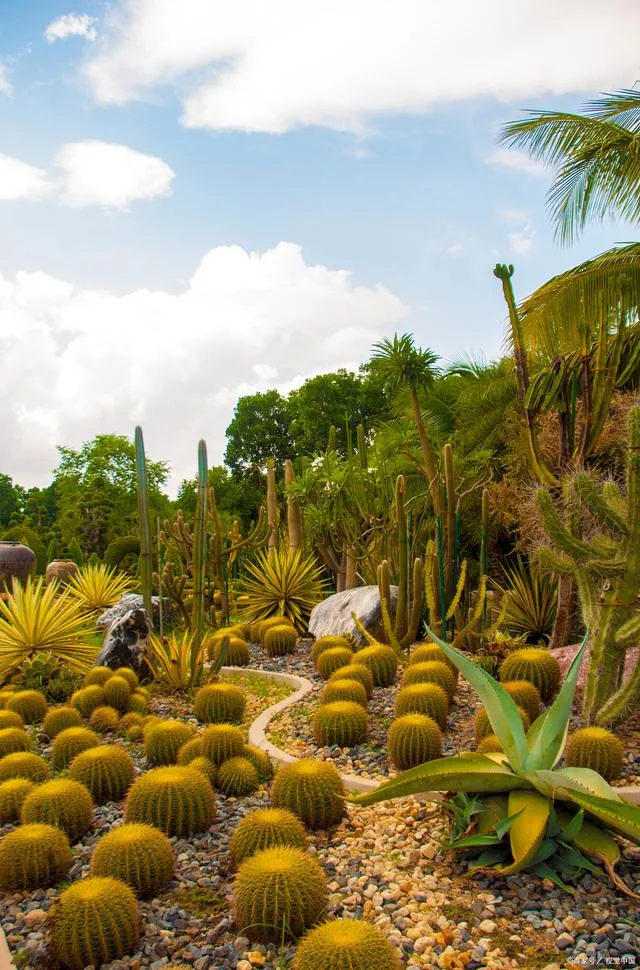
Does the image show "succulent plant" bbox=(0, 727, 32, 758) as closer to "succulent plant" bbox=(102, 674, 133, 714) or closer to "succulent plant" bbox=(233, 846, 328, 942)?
"succulent plant" bbox=(102, 674, 133, 714)

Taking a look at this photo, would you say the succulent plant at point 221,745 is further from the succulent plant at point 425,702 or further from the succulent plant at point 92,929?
the succulent plant at point 92,929

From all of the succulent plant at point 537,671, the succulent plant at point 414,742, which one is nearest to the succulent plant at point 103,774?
the succulent plant at point 414,742

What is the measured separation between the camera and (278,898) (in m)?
3.16

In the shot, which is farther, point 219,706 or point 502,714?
point 219,706

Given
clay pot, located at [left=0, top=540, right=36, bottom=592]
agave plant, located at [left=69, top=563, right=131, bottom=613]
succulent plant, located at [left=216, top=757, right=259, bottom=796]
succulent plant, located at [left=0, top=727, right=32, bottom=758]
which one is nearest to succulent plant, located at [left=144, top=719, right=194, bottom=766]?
succulent plant, located at [left=216, top=757, right=259, bottom=796]

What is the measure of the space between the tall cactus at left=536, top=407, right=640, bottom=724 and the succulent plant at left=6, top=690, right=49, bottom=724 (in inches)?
174

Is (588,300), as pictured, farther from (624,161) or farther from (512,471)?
(512,471)

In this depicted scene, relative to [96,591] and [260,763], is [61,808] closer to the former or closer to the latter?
[260,763]

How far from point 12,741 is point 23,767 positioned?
0.57 m

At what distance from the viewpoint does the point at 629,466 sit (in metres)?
4.71

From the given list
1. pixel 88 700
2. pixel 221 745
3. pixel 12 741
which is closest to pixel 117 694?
pixel 88 700

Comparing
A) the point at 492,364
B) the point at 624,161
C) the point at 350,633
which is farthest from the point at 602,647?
the point at 492,364

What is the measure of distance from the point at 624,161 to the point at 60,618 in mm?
9653

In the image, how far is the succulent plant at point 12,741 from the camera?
5480 mm
